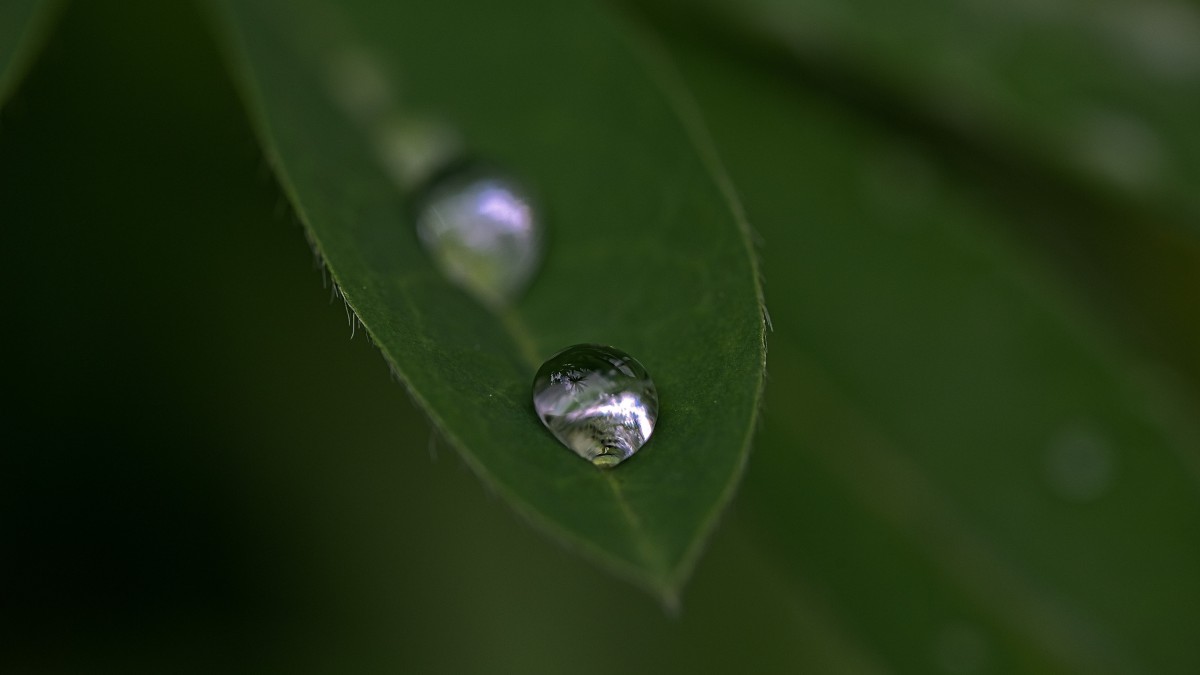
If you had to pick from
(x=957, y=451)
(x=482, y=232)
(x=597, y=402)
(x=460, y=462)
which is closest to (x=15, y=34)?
(x=482, y=232)

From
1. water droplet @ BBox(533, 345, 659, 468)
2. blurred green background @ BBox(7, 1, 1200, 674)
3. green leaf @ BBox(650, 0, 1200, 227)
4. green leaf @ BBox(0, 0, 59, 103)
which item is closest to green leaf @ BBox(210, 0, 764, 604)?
water droplet @ BBox(533, 345, 659, 468)

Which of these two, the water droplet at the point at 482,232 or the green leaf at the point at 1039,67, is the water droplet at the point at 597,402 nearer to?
the water droplet at the point at 482,232

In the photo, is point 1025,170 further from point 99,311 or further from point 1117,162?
point 99,311

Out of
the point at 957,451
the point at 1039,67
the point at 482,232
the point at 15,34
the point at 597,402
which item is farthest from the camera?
the point at 1039,67

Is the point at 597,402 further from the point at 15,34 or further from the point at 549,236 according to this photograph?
the point at 15,34

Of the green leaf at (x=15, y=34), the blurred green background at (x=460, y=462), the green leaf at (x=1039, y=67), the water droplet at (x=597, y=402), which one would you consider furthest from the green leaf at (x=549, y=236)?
the green leaf at (x=1039, y=67)

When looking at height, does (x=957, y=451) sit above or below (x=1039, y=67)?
below

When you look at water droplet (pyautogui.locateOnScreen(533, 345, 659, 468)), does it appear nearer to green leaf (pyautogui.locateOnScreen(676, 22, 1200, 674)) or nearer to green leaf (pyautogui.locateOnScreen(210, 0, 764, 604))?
green leaf (pyautogui.locateOnScreen(210, 0, 764, 604))
